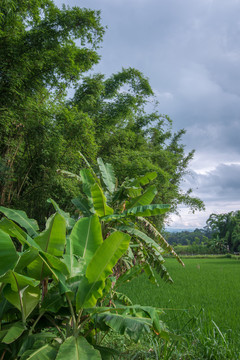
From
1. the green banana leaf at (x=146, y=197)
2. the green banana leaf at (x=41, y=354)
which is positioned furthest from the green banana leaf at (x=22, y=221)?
the green banana leaf at (x=146, y=197)

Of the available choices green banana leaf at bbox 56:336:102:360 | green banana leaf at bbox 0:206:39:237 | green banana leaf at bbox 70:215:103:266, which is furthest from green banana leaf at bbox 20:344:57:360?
green banana leaf at bbox 0:206:39:237

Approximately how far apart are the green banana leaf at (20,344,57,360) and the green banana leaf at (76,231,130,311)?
A: 0.27m

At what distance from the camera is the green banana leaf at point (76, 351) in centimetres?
147

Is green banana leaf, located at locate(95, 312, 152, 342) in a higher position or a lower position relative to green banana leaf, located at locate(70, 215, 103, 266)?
lower

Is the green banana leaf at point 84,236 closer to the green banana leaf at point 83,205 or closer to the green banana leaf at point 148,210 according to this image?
the green banana leaf at point 148,210

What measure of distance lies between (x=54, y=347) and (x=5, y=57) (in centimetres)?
630

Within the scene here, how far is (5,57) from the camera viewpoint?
20.1 feet

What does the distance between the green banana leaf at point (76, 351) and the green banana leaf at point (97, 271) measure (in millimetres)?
204

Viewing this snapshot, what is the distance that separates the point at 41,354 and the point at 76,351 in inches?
7.9

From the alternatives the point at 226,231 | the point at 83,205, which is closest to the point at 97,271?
the point at 83,205

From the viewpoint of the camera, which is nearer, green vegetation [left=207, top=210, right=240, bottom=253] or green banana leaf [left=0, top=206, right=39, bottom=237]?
green banana leaf [left=0, top=206, right=39, bottom=237]

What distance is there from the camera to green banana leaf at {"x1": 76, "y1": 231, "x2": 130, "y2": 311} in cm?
170

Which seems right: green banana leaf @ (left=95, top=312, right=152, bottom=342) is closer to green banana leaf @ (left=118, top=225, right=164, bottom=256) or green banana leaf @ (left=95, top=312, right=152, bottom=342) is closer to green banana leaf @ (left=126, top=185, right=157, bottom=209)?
green banana leaf @ (left=118, top=225, right=164, bottom=256)

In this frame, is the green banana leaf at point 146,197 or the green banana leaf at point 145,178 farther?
the green banana leaf at point 145,178
